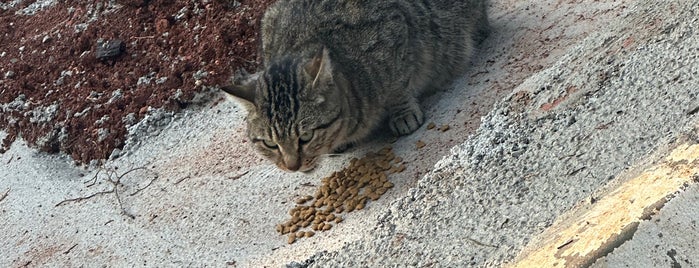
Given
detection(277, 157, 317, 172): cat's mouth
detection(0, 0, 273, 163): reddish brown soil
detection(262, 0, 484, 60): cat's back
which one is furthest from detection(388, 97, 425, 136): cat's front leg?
detection(0, 0, 273, 163): reddish brown soil

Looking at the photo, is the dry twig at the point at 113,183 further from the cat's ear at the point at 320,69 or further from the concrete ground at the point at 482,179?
the cat's ear at the point at 320,69

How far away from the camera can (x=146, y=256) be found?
4.21 metres

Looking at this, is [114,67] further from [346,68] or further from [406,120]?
[406,120]

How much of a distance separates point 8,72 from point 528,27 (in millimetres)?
4324

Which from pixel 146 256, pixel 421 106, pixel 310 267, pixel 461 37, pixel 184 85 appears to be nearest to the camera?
pixel 310 267

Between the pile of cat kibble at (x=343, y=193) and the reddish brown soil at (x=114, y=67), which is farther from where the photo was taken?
the reddish brown soil at (x=114, y=67)

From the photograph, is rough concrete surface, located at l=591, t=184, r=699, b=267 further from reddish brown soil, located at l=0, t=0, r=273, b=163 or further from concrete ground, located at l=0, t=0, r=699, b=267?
reddish brown soil, located at l=0, t=0, r=273, b=163

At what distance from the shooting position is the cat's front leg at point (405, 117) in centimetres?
443

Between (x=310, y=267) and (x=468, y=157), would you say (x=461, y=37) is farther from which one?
(x=310, y=267)

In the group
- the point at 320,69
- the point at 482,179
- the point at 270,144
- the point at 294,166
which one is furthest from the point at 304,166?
the point at 482,179

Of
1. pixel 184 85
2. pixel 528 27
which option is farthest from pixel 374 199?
pixel 184 85

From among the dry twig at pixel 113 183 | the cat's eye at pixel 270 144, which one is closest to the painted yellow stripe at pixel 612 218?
the cat's eye at pixel 270 144

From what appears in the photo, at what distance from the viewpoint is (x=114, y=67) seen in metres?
6.09

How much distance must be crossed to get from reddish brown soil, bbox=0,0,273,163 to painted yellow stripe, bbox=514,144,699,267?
3.74 m
